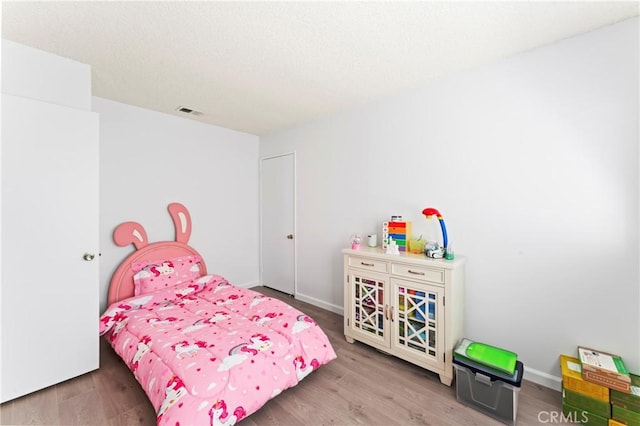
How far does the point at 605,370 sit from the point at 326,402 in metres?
1.63

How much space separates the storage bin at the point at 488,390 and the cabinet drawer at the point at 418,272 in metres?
0.54

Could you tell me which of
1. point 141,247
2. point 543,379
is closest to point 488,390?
point 543,379

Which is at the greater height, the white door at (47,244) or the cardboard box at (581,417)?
the white door at (47,244)

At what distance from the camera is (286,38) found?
5.84 ft

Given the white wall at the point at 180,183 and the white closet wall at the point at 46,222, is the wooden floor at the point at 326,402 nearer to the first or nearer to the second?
the white closet wall at the point at 46,222

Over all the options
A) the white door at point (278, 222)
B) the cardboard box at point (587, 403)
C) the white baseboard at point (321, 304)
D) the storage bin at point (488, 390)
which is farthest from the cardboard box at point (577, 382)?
the white door at point (278, 222)

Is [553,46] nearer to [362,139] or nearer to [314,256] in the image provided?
[362,139]

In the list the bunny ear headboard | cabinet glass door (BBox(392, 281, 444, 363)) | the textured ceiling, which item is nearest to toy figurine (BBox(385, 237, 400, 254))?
cabinet glass door (BBox(392, 281, 444, 363))

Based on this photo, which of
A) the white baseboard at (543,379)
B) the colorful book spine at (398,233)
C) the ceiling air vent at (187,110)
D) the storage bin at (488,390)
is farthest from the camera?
the ceiling air vent at (187,110)

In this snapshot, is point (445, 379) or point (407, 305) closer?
point (445, 379)

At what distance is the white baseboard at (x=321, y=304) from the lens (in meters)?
3.21

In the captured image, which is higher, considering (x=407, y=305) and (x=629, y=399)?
(x=407, y=305)

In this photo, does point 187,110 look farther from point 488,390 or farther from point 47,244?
point 488,390

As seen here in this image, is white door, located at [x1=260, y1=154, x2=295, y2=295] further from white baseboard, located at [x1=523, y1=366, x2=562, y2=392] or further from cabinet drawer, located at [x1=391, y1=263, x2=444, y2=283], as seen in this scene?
white baseboard, located at [x1=523, y1=366, x2=562, y2=392]
